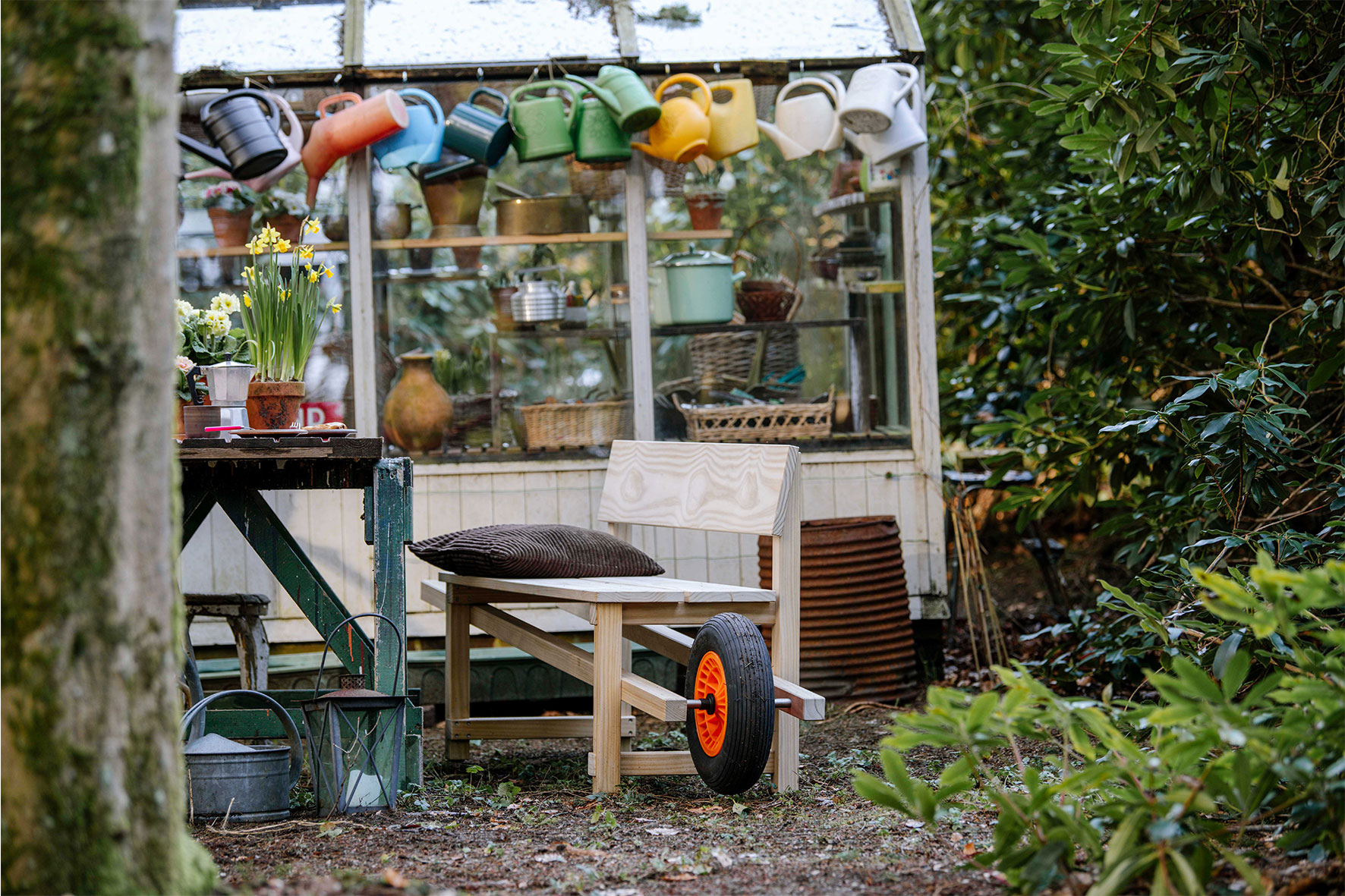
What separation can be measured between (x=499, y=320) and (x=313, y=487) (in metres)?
1.97

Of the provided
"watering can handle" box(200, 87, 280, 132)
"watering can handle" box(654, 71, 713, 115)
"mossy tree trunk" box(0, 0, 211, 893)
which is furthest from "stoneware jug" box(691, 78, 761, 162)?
"mossy tree trunk" box(0, 0, 211, 893)

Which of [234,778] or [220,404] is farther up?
[220,404]

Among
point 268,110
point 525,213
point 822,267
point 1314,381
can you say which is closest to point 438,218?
point 525,213

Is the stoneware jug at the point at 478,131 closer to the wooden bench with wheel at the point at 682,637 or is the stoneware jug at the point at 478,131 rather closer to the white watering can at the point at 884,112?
the white watering can at the point at 884,112

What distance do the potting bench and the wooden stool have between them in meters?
0.47

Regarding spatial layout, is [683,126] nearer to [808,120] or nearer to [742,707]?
[808,120]

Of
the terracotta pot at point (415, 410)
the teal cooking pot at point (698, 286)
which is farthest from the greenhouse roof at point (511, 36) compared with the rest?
the terracotta pot at point (415, 410)

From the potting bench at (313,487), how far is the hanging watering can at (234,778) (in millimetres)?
210

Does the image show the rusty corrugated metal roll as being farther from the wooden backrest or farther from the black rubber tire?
the black rubber tire

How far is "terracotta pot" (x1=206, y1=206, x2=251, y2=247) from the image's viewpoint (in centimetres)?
473

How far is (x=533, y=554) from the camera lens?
329 centimetres

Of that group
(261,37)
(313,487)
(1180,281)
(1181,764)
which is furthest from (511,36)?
(1181,764)

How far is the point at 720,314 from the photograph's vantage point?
4.84 m

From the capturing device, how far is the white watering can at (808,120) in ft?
15.2
